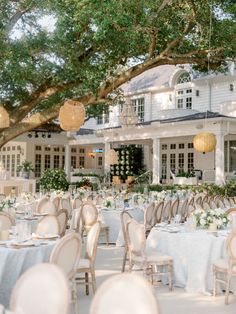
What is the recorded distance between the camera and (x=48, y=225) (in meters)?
8.37

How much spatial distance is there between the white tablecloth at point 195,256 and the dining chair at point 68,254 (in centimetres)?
213

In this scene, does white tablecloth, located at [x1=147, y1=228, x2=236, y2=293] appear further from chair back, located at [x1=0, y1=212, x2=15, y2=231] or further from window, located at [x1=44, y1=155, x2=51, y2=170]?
window, located at [x1=44, y1=155, x2=51, y2=170]

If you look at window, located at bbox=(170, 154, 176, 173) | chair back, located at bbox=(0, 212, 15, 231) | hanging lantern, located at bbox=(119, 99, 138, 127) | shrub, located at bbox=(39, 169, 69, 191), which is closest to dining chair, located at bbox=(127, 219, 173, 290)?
chair back, located at bbox=(0, 212, 15, 231)

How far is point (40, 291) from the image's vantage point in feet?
13.6

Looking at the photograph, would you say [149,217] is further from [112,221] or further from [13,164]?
[13,164]

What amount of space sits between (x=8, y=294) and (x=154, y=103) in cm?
2504

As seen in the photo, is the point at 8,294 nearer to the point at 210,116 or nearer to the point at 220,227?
the point at 220,227

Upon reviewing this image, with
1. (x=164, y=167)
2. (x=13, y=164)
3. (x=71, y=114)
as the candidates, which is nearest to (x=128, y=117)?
(x=164, y=167)

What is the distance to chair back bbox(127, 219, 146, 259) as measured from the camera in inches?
307

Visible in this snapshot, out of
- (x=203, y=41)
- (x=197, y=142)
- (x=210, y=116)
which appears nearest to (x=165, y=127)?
(x=210, y=116)

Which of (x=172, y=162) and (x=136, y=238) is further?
(x=172, y=162)

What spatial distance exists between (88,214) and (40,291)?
24.1 feet

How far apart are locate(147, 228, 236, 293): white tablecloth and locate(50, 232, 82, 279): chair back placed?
2.17 m

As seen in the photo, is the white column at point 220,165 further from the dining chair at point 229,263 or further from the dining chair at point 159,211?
the dining chair at point 229,263
